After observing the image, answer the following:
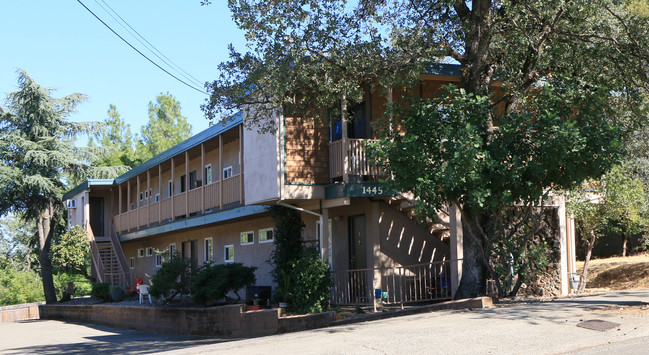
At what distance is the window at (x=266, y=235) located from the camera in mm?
22397

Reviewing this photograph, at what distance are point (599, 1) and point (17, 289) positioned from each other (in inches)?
1636

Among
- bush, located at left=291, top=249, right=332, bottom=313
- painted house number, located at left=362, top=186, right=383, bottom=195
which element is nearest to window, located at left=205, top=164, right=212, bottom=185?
bush, located at left=291, top=249, right=332, bottom=313

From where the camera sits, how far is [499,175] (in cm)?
1304

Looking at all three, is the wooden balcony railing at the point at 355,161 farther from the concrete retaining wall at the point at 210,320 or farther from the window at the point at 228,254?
the window at the point at 228,254

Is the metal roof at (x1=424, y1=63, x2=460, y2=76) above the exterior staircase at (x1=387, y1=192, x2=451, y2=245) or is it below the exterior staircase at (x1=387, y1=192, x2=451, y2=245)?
above

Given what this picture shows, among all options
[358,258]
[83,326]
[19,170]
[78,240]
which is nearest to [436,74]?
[358,258]

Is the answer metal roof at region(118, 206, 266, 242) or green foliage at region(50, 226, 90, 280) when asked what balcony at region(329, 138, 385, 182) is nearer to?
metal roof at region(118, 206, 266, 242)

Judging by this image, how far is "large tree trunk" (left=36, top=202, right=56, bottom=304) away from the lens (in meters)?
34.2

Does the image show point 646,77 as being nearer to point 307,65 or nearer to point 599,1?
point 599,1

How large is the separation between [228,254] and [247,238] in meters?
2.12

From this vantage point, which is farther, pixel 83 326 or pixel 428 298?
pixel 83 326

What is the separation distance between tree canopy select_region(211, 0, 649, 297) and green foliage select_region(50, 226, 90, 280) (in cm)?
2006

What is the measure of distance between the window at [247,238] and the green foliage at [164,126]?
143ft

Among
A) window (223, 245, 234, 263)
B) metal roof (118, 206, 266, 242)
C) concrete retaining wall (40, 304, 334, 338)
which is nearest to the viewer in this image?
concrete retaining wall (40, 304, 334, 338)
